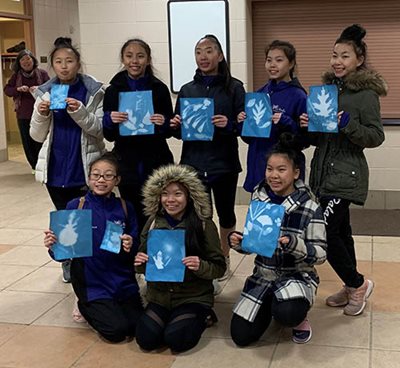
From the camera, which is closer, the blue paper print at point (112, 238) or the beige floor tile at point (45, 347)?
the beige floor tile at point (45, 347)

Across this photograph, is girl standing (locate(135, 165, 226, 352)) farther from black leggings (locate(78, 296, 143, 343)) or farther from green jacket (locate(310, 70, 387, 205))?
green jacket (locate(310, 70, 387, 205))

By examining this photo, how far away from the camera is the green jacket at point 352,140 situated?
290 cm

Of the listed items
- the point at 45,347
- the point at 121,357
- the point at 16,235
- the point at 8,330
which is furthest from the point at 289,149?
the point at 16,235

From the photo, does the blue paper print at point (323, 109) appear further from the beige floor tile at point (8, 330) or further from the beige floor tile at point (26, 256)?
the beige floor tile at point (26, 256)

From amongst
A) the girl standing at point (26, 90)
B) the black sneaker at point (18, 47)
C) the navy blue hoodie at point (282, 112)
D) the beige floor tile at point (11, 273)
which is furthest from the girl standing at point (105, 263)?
the black sneaker at point (18, 47)

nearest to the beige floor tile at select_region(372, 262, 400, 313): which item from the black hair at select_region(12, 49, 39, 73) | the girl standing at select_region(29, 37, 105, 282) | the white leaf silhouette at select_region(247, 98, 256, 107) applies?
the white leaf silhouette at select_region(247, 98, 256, 107)

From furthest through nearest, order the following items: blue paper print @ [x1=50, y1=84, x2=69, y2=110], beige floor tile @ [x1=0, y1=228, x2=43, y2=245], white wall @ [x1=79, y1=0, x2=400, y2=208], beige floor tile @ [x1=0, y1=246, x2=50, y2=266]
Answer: white wall @ [x1=79, y1=0, x2=400, y2=208] < beige floor tile @ [x1=0, y1=228, x2=43, y2=245] < beige floor tile @ [x1=0, y1=246, x2=50, y2=266] < blue paper print @ [x1=50, y1=84, x2=69, y2=110]

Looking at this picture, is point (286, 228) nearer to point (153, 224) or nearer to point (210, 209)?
point (210, 209)

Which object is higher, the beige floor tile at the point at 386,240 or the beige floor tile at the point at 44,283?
the beige floor tile at the point at 386,240

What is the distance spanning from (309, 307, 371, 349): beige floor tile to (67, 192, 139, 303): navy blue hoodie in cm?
89

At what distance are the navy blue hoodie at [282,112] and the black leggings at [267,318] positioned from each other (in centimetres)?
67

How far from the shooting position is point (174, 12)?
5.34 m

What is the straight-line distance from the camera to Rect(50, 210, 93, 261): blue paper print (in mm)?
2855

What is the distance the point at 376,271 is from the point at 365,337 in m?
0.96
